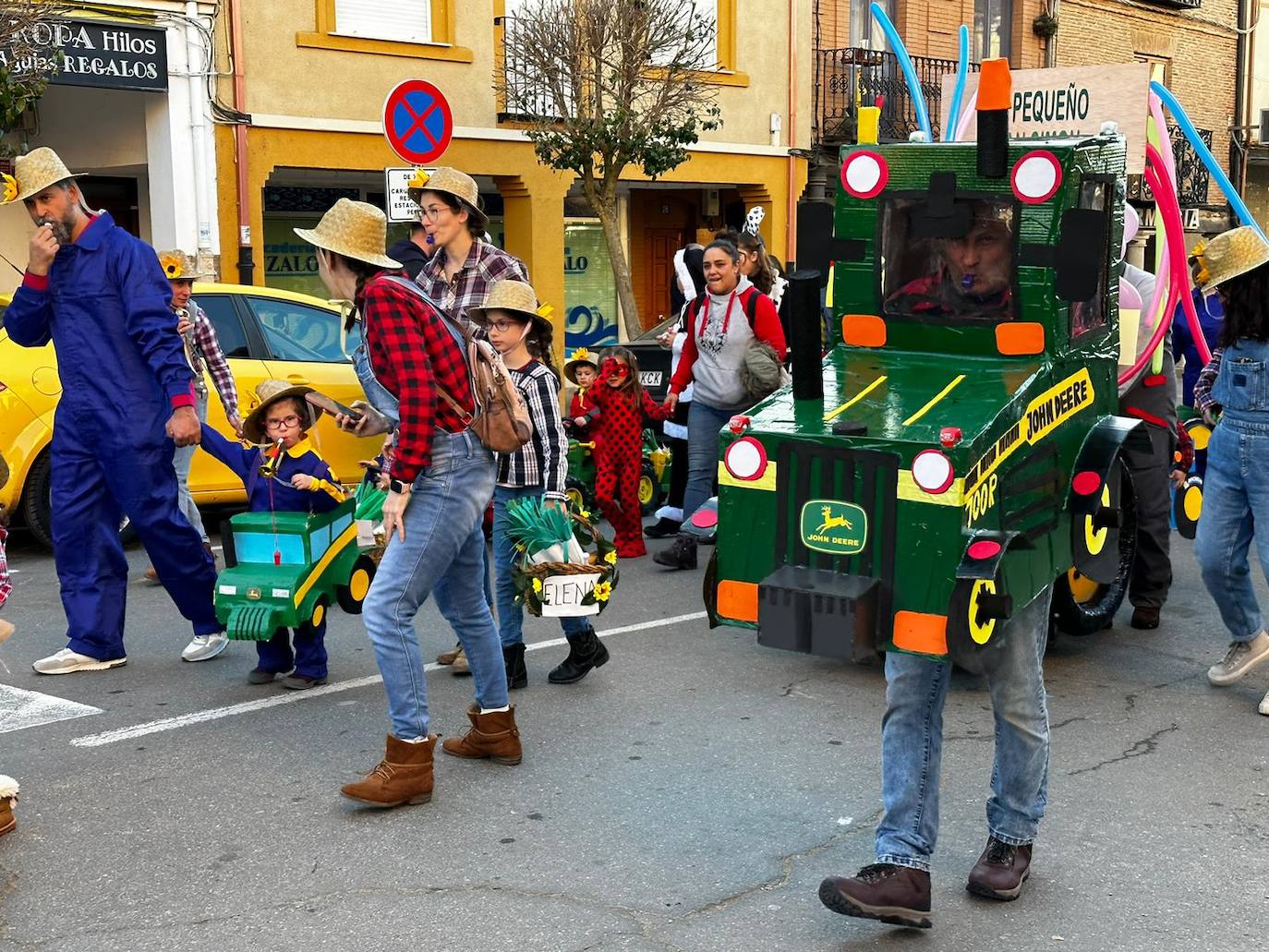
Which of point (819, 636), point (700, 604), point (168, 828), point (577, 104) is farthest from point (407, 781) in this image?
point (577, 104)

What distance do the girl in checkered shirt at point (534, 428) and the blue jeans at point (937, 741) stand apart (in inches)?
87.0

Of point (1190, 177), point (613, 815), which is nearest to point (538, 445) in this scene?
point (613, 815)

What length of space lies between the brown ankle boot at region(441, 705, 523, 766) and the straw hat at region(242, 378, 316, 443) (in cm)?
147

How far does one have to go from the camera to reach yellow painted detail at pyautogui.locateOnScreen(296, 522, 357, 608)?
610 centimetres

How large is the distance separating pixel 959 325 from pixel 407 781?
2.15m

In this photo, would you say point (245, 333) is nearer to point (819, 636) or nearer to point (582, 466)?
point (582, 466)

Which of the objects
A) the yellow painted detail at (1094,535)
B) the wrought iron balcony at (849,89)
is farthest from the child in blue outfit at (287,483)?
the wrought iron balcony at (849,89)

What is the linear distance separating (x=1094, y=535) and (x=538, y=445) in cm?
232

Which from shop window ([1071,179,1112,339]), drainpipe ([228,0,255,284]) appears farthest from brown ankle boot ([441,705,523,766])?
drainpipe ([228,0,255,284])

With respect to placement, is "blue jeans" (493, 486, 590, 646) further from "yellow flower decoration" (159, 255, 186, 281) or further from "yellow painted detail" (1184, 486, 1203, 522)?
"yellow painted detail" (1184, 486, 1203, 522)

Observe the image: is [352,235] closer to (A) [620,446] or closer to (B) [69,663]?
(B) [69,663]

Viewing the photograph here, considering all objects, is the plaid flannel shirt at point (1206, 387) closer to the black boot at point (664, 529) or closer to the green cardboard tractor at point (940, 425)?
the green cardboard tractor at point (940, 425)

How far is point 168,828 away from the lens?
4.76 meters

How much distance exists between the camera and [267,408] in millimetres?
6156
